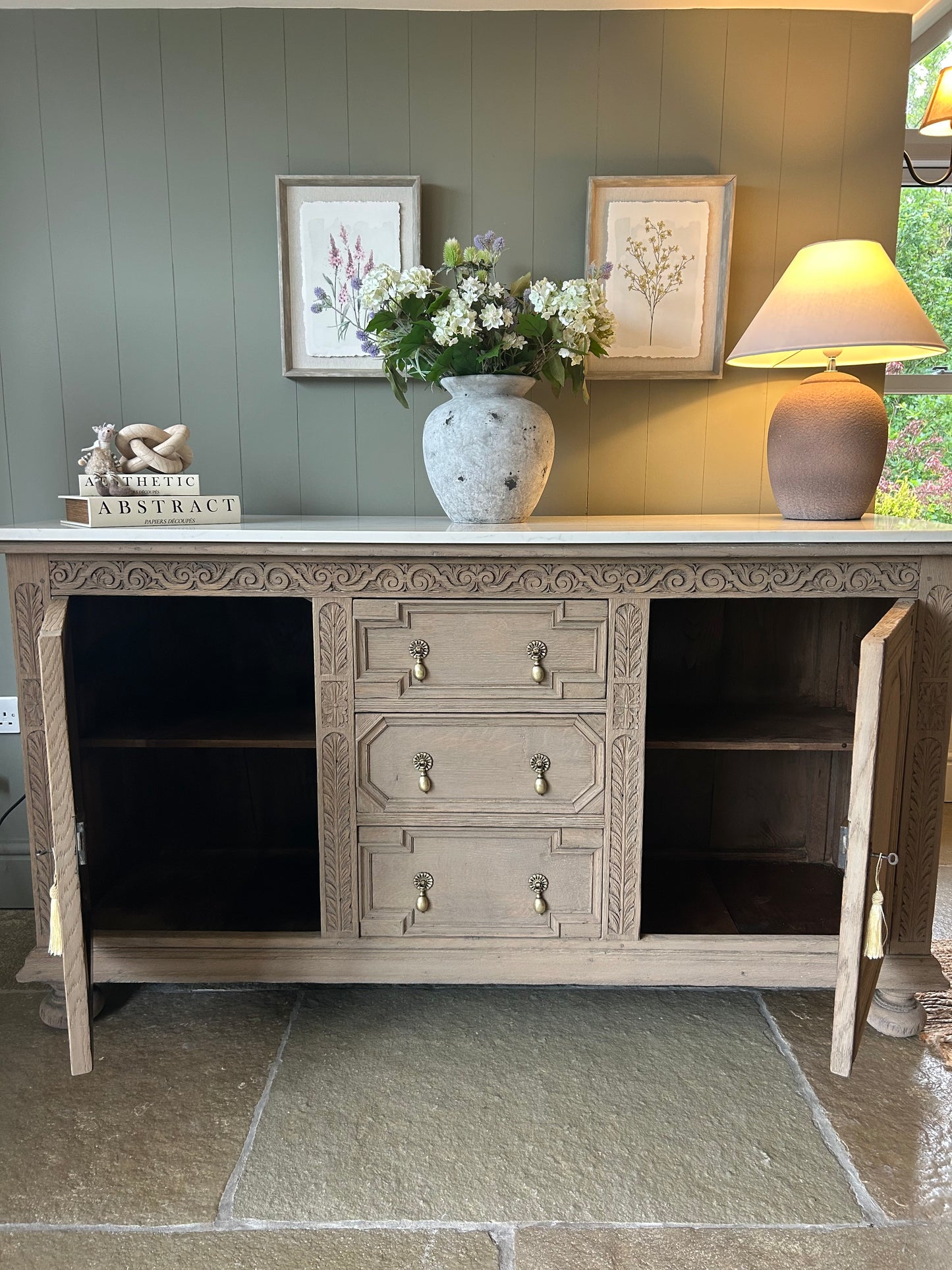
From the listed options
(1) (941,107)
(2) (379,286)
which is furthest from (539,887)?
(1) (941,107)

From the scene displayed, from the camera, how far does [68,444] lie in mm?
2033

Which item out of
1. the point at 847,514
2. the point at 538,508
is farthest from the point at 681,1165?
the point at 538,508

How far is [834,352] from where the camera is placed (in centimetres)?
184

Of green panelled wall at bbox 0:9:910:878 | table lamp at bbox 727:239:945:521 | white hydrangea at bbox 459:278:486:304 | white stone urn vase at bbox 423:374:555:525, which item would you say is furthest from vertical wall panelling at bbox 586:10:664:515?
white hydrangea at bbox 459:278:486:304

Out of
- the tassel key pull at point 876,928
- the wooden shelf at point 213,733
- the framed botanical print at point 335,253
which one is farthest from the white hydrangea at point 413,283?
the tassel key pull at point 876,928

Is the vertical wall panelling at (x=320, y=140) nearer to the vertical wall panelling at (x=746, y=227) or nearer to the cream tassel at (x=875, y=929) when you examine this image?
the vertical wall panelling at (x=746, y=227)

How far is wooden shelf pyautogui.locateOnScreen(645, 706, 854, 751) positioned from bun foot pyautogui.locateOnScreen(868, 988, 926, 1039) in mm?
505

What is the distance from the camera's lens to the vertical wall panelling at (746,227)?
1884mm

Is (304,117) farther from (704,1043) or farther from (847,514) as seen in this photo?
(704,1043)

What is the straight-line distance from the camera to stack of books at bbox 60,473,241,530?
1561mm

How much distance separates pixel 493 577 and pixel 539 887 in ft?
2.03

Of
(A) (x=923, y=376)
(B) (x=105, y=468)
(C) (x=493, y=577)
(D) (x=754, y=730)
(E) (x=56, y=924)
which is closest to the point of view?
(E) (x=56, y=924)

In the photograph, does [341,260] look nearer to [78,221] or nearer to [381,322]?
[381,322]

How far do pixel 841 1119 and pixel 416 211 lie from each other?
203 cm
